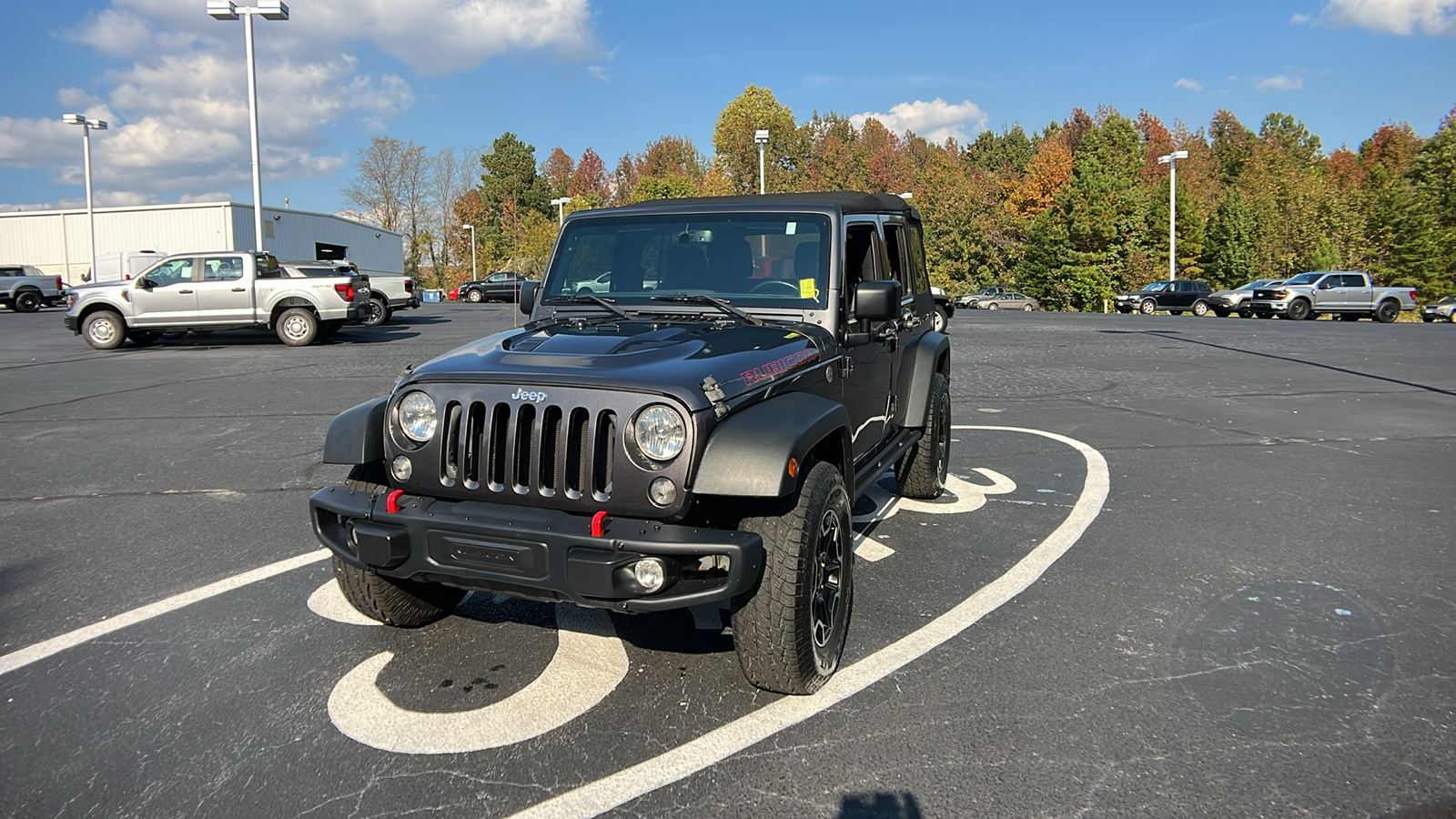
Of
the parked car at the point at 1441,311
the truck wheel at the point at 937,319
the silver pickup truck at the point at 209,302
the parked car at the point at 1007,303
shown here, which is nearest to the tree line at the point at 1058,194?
the parked car at the point at 1007,303

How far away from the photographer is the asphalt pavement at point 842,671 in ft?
9.63

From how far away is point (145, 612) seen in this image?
4434 millimetres

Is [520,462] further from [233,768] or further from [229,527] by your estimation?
[229,527]

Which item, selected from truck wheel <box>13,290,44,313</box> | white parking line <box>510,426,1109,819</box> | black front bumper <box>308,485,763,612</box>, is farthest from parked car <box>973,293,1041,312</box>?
black front bumper <box>308,485,763,612</box>

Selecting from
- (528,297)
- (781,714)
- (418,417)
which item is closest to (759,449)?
(781,714)

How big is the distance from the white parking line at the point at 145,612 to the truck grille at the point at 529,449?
1998 mm

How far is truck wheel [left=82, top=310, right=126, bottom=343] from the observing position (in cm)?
1900

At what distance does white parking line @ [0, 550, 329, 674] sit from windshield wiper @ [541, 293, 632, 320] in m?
1.92

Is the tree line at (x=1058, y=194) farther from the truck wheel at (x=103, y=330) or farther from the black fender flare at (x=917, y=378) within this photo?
the black fender flare at (x=917, y=378)

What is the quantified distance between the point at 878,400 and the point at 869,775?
257cm

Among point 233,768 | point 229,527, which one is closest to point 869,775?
point 233,768

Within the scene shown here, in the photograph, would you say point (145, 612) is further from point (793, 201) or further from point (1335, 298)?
point (1335, 298)

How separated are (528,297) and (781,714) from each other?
2649 mm

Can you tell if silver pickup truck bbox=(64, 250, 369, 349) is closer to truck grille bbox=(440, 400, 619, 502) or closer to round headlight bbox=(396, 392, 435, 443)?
round headlight bbox=(396, 392, 435, 443)
